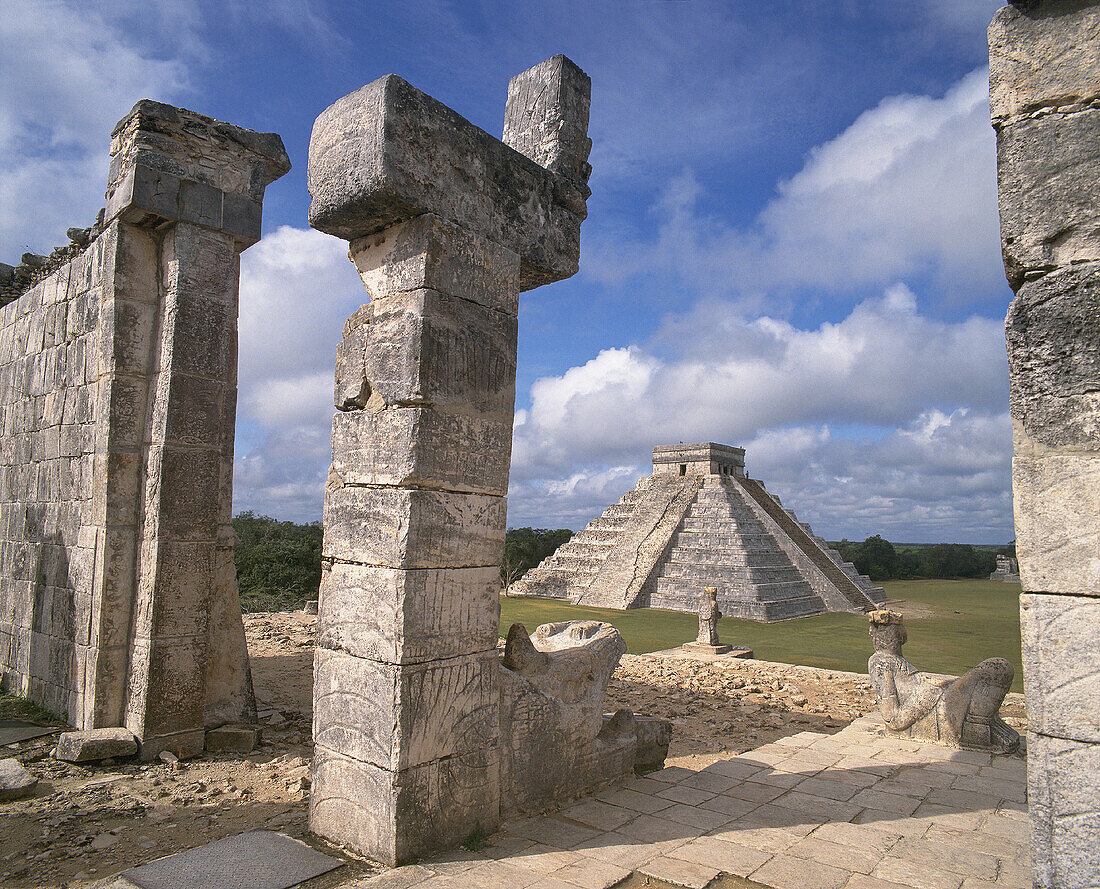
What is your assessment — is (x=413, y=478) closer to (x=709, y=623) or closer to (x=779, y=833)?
(x=779, y=833)

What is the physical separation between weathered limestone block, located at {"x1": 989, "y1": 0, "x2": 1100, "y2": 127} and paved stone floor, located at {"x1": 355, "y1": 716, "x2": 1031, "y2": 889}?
3.64 meters

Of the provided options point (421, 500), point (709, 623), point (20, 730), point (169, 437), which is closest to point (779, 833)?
point (421, 500)

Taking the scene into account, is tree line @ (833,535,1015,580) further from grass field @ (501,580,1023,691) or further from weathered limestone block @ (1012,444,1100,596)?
weathered limestone block @ (1012,444,1100,596)

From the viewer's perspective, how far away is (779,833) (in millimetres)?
4254

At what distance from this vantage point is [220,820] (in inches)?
180

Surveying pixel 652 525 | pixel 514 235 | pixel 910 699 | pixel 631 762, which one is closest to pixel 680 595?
pixel 652 525

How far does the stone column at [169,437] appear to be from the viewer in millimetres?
5871

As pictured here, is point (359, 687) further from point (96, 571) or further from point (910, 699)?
point (910, 699)

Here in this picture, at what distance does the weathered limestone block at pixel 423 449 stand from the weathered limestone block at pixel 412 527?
7cm

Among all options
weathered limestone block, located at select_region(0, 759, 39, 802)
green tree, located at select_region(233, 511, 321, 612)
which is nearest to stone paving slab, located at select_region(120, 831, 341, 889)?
weathered limestone block, located at select_region(0, 759, 39, 802)

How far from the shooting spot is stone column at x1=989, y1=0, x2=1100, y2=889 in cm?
225

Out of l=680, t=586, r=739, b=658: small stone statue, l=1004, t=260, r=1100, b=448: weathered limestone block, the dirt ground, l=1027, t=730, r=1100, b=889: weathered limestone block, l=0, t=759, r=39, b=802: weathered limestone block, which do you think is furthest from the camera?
l=680, t=586, r=739, b=658: small stone statue

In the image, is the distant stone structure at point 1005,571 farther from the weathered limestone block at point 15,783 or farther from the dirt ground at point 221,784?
the weathered limestone block at point 15,783

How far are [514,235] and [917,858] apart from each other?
14.3 feet
